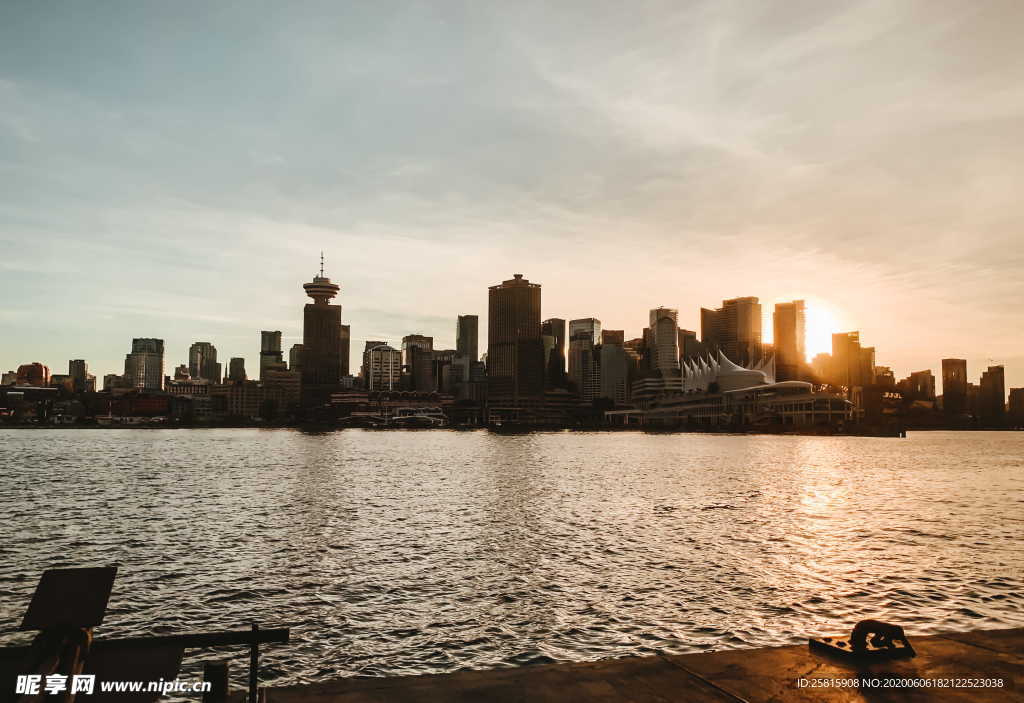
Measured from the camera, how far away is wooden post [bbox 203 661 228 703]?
22.2ft

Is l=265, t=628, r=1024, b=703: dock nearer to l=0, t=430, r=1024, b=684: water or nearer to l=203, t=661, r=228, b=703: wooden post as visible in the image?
l=203, t=661, r=228, b=703: wooden post

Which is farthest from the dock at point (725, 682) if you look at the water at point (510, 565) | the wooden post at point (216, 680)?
the water at point (510, 565)

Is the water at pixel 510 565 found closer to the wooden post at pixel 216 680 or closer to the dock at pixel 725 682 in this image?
the dock at pixel 725 682

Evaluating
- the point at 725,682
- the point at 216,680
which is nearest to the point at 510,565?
the point at 725,682

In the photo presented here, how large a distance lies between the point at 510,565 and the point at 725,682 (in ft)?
62.6

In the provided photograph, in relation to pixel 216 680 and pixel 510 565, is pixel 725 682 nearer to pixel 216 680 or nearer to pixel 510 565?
pixel 216 680

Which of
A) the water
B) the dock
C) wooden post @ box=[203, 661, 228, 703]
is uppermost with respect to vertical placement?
wooden post @ box=[203, 661, 228, 703]

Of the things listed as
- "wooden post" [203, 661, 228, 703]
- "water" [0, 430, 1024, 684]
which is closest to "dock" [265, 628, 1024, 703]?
"wooden post" [203, 661, 228, 703]

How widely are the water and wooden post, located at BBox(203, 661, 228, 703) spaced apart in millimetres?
9713

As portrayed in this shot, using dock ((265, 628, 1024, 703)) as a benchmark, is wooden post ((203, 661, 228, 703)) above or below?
above

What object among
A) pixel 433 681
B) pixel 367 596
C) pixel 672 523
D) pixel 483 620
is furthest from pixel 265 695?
pixel 672 523

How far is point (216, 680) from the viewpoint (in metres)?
6.76

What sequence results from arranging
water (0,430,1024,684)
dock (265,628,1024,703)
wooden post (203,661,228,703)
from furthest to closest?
water (0,430,1024,684), dock (265,628,1024,703), wooden post (203,661,228,703)

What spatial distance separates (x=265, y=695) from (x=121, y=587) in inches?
763
